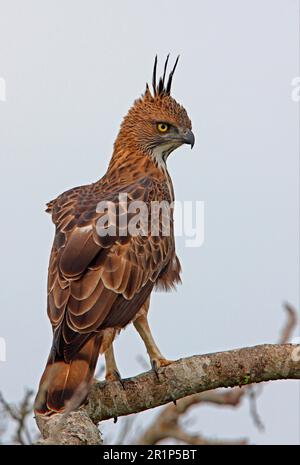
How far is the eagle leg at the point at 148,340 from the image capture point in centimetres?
765

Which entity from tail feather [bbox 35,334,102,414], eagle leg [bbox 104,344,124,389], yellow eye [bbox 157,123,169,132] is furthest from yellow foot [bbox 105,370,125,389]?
yellow eye [bbox 157,123,169,132]

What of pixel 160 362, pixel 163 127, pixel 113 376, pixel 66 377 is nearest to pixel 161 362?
pixel 160 362

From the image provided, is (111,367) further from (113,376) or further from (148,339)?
(148,339)

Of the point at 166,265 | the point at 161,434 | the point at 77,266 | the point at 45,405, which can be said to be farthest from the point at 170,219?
the point at 45,405

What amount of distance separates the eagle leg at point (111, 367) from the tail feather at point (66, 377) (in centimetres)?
60

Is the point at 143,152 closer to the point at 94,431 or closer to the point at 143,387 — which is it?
the point at 143,387

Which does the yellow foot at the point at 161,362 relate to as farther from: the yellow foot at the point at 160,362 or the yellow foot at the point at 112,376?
the yellow foot at the point at 112,376

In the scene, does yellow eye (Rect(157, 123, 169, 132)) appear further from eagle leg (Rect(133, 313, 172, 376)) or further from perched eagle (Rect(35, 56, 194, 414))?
eagle leg (Rect(133, 313, 172, 376))

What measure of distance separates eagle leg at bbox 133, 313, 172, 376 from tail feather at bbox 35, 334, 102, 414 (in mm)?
1008

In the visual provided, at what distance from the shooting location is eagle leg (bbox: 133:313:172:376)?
7.65 metres

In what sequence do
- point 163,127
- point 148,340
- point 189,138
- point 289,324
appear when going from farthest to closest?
point 163,127
point 189,138
point 148,340
point 289,324

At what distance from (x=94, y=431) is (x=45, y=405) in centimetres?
53

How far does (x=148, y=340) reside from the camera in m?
7.87

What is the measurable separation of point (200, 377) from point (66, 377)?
106 cm
